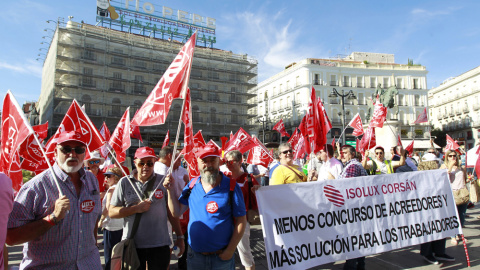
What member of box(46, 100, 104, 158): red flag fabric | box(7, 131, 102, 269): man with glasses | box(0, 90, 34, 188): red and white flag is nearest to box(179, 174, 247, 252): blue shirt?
box(7, 131, 102, 269): man with glasses

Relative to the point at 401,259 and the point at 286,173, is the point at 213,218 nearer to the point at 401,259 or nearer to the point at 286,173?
the point at 286,173

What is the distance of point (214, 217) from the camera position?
2.77 meters

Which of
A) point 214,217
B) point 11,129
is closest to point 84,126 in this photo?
point 11,129

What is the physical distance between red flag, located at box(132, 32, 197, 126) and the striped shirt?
4.53ft

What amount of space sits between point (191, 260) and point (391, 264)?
10.6 feet

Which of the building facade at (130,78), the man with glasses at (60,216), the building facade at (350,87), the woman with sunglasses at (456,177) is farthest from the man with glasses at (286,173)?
the building facade at (350,87)

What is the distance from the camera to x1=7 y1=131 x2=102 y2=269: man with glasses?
2127 millimetres

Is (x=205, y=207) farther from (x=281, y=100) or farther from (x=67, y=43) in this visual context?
(x=281, y=100)

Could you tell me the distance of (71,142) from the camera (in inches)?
97.0

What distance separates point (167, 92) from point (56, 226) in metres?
1.87

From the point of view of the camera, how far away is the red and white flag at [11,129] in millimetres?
2999

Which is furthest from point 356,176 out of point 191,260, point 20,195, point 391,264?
point 20,195

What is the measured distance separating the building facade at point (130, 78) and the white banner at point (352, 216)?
3488cm

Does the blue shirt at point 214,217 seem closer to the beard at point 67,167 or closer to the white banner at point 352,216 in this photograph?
the white banner at point 352,216
